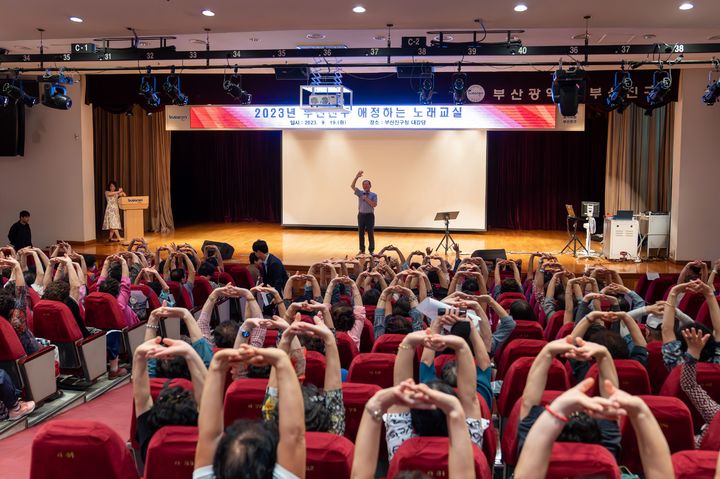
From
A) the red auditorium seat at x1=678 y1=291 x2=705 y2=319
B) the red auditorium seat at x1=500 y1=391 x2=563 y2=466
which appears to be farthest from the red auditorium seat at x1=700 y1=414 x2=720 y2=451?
the red auditorium seat at x1=678 y1=291 x2=705 y2=319

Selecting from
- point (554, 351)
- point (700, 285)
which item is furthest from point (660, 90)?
point (554, 351)

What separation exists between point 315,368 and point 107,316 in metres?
3.04

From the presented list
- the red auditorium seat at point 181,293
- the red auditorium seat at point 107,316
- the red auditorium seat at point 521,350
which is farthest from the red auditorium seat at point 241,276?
the red auditorium seat at point 521,350

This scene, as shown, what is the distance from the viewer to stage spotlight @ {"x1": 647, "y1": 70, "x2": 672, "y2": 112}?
381 inches

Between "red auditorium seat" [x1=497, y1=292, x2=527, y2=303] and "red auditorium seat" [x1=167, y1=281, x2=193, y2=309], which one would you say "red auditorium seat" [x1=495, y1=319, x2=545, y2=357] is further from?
"red auditorium seat" [x1=167, y1=281, x2=193, y2=309]

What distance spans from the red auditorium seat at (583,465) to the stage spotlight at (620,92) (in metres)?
8.64

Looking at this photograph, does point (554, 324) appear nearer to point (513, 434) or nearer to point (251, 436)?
point (513, 434)

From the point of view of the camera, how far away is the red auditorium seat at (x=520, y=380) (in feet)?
11.3

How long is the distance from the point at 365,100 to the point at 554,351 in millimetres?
10287

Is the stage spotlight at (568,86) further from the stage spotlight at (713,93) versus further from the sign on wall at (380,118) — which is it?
the sign on wall at (380,118)

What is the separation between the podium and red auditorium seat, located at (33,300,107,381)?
30.1 ft

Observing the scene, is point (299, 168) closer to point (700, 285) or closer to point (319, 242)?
point (319, 242)

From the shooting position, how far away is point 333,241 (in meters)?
14.6

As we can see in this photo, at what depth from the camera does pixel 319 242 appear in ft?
47.4
